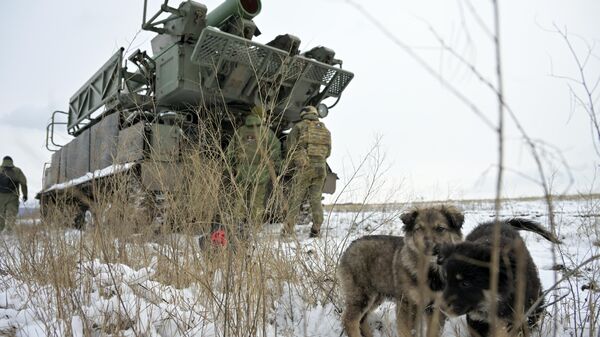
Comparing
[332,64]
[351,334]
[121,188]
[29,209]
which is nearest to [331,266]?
[351,334]

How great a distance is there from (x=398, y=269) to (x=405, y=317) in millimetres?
265

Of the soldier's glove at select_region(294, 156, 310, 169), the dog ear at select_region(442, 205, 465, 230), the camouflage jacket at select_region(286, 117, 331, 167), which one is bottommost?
the dog ear at select_region(442, 205, 465, 230)

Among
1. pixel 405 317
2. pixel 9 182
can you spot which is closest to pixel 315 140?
pixel 405 317

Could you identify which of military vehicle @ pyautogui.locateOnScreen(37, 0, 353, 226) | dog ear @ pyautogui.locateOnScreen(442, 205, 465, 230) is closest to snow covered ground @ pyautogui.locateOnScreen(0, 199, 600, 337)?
dog ear @ pyautogui.locateOnScreen(442, 205, 465, 230)

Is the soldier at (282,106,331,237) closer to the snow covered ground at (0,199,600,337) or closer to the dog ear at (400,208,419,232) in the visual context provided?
the snow covered ground at (0,199,600,337)

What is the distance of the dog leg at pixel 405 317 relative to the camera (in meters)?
2.58

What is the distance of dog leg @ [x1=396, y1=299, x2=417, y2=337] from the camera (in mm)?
2584

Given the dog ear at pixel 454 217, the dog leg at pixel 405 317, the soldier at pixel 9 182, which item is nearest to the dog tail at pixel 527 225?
the dog ear at pixel 454 217

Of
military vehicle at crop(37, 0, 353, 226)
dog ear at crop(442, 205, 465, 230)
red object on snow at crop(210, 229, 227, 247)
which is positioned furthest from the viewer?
military vehicle at crop(37, 0, 353, 226)

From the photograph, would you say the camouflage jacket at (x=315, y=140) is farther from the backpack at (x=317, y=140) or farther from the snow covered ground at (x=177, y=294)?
the snow covered ground at (x=177, y=294)

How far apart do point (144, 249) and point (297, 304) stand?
126 cm

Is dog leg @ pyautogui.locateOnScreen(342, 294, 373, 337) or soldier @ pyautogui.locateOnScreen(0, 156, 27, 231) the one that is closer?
dog leg @ pyautogui.locateOnScreen(342, 294, 373, 337)

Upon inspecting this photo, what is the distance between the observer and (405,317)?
2.62m

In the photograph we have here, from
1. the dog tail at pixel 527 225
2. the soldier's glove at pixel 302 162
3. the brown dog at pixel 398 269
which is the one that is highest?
the soldier's glove at pixel 302 162
